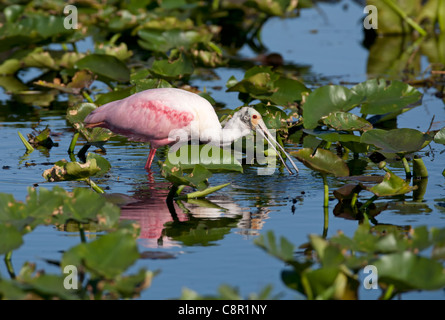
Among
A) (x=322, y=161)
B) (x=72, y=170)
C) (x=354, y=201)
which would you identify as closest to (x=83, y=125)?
(x=72, y=170)

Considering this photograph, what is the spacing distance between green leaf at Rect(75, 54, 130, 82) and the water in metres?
0.78

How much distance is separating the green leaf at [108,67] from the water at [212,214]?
779mm

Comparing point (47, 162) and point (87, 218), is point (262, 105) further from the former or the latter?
point (87, 218)

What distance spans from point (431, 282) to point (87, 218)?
78.2 inches

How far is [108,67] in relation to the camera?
9.83 m

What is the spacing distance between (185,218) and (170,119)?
1.83m

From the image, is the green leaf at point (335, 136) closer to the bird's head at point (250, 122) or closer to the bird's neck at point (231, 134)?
the bird's head at point (250, 122)

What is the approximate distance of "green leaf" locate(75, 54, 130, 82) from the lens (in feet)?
31.8

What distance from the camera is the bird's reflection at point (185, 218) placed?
20.0 ft

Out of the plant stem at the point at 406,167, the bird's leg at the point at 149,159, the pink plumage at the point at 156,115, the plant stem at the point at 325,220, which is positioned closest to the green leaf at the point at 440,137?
Result: the plant stem at the point at 406,167

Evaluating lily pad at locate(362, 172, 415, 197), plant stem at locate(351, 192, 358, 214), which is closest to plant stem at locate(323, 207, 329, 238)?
plant stem at locate(351, 192, 358, 214)

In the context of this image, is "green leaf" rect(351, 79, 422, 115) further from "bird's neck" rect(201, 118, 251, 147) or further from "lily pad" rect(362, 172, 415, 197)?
"lily pad" rect(362, 172, 415, 197)

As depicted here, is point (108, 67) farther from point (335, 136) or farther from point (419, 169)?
point (419, 169)
